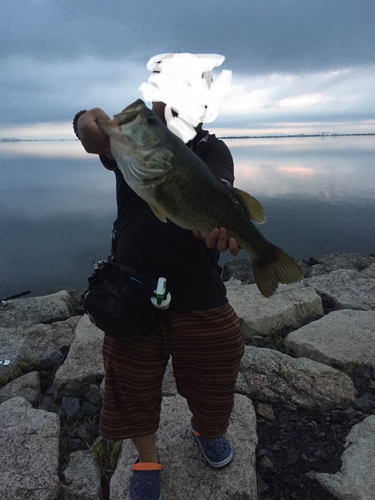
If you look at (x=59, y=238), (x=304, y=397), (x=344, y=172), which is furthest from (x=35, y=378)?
(x=344, y=172)

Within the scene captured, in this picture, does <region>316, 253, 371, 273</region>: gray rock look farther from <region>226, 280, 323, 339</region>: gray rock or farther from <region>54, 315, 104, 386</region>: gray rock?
<region>54, 315, 104, 386</region>: gray rock

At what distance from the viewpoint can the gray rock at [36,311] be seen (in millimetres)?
6821

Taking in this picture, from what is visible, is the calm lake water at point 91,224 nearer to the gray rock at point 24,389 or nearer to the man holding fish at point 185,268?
the gray rock at point 24,389

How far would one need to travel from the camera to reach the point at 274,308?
220 inches

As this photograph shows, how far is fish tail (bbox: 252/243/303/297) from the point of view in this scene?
260 cm

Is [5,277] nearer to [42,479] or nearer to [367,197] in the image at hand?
[42,479]

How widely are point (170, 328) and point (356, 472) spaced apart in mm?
1950

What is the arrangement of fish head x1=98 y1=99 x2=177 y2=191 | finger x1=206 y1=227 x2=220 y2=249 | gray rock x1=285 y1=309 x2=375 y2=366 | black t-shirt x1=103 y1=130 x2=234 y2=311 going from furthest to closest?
gray rock x1=285 y1=309 x2=375 y2=366, black t-shirt x1=103 y1=130 x2=234 y2=311, finger x1=206 y1=227 x2=220 y2=249, fish head x1=98 y1=99 x2=177 y2=191

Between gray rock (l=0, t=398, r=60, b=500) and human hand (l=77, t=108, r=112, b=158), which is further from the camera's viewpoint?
gray rock (l=0, t=398, r=60, b=500)

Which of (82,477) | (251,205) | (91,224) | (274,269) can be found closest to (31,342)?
(82,477)

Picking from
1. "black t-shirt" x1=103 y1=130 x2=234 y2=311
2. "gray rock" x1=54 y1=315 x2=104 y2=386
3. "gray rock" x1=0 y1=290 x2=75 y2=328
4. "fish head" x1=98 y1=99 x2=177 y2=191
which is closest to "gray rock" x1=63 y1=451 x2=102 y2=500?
"gray rock" x1=54 y1=315 x2=104 y2=386

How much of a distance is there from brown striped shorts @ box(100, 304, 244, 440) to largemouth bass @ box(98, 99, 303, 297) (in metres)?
0.68

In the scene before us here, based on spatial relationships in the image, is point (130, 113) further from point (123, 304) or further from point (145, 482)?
point (145, 482)

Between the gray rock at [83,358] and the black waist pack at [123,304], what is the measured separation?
7.00 ft
